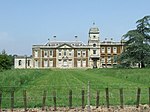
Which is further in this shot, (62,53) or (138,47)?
(62,53)

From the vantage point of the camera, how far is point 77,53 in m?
134

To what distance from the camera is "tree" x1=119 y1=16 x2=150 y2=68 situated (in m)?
77.4

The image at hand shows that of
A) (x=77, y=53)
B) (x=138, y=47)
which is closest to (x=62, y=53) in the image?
(x=77, y=53)

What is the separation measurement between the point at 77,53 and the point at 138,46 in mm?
57917

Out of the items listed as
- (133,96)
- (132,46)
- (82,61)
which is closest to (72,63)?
(82,61)

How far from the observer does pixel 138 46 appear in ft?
254

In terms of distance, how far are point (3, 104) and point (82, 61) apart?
116 m

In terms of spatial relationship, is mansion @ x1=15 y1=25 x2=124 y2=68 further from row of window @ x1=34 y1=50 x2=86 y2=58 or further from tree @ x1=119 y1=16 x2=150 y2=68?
tree @ x1=119 y1=16 x2=150 y2=68

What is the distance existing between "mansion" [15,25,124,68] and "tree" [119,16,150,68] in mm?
51787

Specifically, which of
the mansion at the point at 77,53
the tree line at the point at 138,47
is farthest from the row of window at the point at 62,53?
the tree line at the point at 138,47

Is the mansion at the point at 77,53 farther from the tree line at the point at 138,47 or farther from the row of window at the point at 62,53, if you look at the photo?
the tree line at the point at 138,47

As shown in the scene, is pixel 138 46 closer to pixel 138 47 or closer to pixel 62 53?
pixel 138 47

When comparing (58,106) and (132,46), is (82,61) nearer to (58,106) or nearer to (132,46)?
(132,46)

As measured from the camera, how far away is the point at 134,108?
1580 cm
